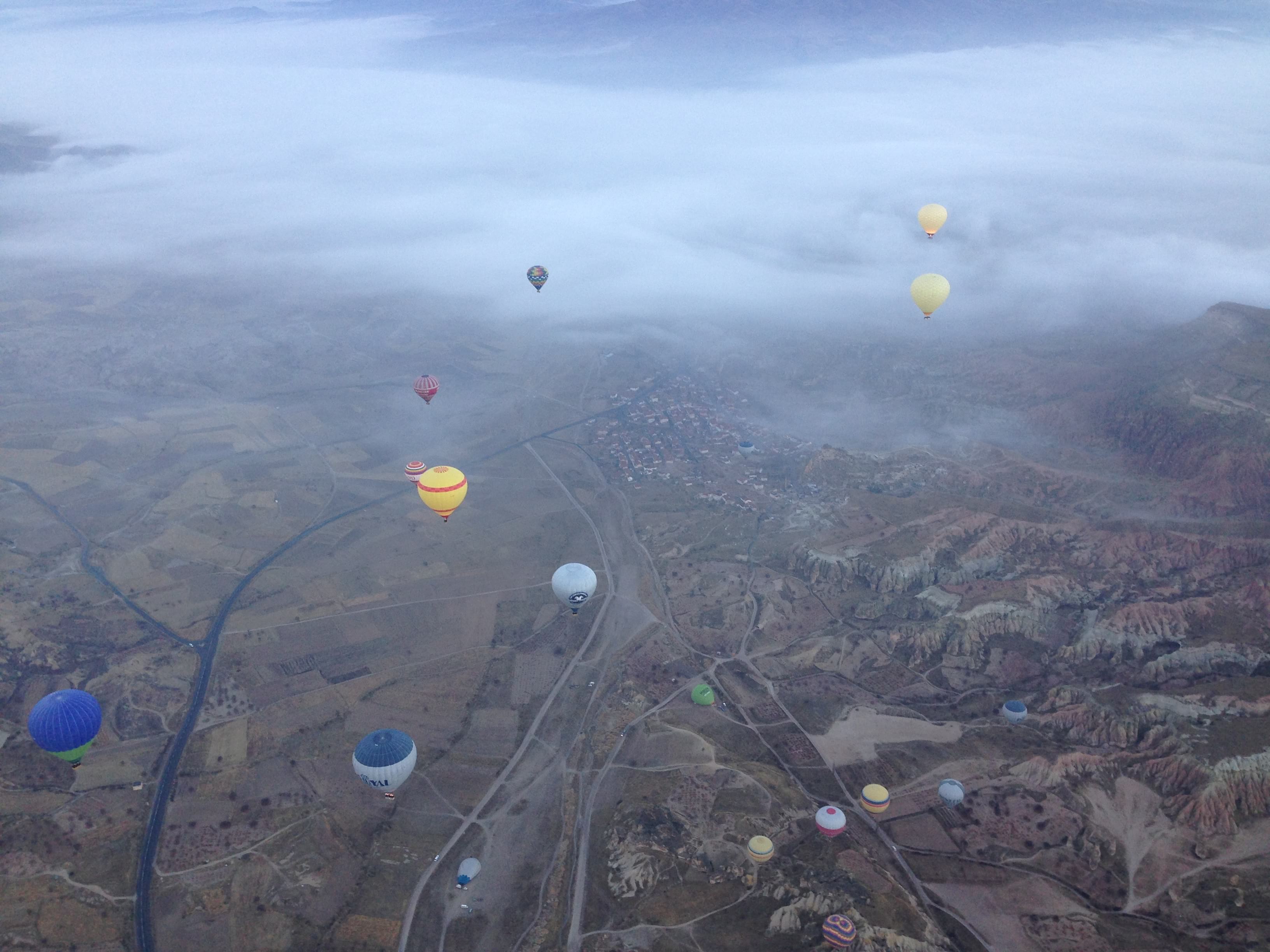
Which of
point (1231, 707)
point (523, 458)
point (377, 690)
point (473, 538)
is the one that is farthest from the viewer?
point (523, 458)

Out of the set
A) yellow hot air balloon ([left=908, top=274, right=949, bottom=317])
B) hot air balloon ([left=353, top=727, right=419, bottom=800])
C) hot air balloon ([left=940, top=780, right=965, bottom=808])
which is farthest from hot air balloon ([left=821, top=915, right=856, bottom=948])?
yellow hot air balloon ([left=908, top=274, right=949, bottom=317])

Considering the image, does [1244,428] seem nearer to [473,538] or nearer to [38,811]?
[473,538]

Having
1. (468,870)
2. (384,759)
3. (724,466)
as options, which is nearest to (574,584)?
(384,759)

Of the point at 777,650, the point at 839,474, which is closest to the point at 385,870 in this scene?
the point at 777,650

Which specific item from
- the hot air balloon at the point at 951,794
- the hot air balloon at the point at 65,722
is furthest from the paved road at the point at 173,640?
the hot air balloon at the point at 951,794

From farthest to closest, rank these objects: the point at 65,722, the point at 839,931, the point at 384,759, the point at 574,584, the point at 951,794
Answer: the point at 574,584
the point at 951,794
the point at 384,759
the point at 65,722
the point at 839,931

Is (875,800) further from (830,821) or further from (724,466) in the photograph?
(724,466)

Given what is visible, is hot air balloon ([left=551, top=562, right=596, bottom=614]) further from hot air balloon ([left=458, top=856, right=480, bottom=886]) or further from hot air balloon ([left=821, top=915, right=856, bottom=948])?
hot air balloon ([left=821, top=915, right=856, bottom=948])
